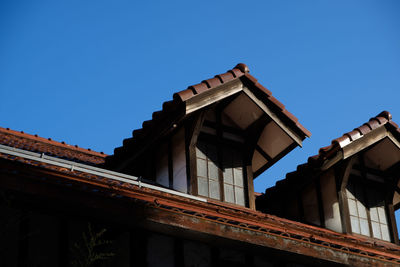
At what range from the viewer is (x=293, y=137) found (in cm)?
1266

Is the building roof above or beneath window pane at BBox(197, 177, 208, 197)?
beneath

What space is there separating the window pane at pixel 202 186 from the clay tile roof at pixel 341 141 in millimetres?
2362

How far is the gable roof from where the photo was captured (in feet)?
37.7

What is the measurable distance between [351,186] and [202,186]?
3.56 m

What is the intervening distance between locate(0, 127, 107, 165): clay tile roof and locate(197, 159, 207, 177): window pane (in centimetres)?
284

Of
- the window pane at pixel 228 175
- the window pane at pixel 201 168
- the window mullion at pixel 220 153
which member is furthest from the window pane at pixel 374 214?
the window pane at pixel 201 168

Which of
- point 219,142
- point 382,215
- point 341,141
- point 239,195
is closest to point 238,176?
point 239,195

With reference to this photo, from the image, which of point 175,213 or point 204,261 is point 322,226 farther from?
point 175,213

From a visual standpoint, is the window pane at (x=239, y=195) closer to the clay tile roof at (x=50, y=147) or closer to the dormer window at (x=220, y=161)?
the dormer window at (x=220, y=161)

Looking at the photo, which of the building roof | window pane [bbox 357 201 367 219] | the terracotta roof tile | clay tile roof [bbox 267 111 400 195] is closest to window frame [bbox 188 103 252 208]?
the building roof

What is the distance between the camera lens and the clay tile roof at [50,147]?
45.3 feet

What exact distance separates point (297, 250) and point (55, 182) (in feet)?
12.3

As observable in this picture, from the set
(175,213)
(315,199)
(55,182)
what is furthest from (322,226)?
(55,182)

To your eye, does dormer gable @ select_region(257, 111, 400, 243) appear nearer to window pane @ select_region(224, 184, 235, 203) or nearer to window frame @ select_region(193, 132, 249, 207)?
window frame @ select_region(193, 132, 249, 207)
